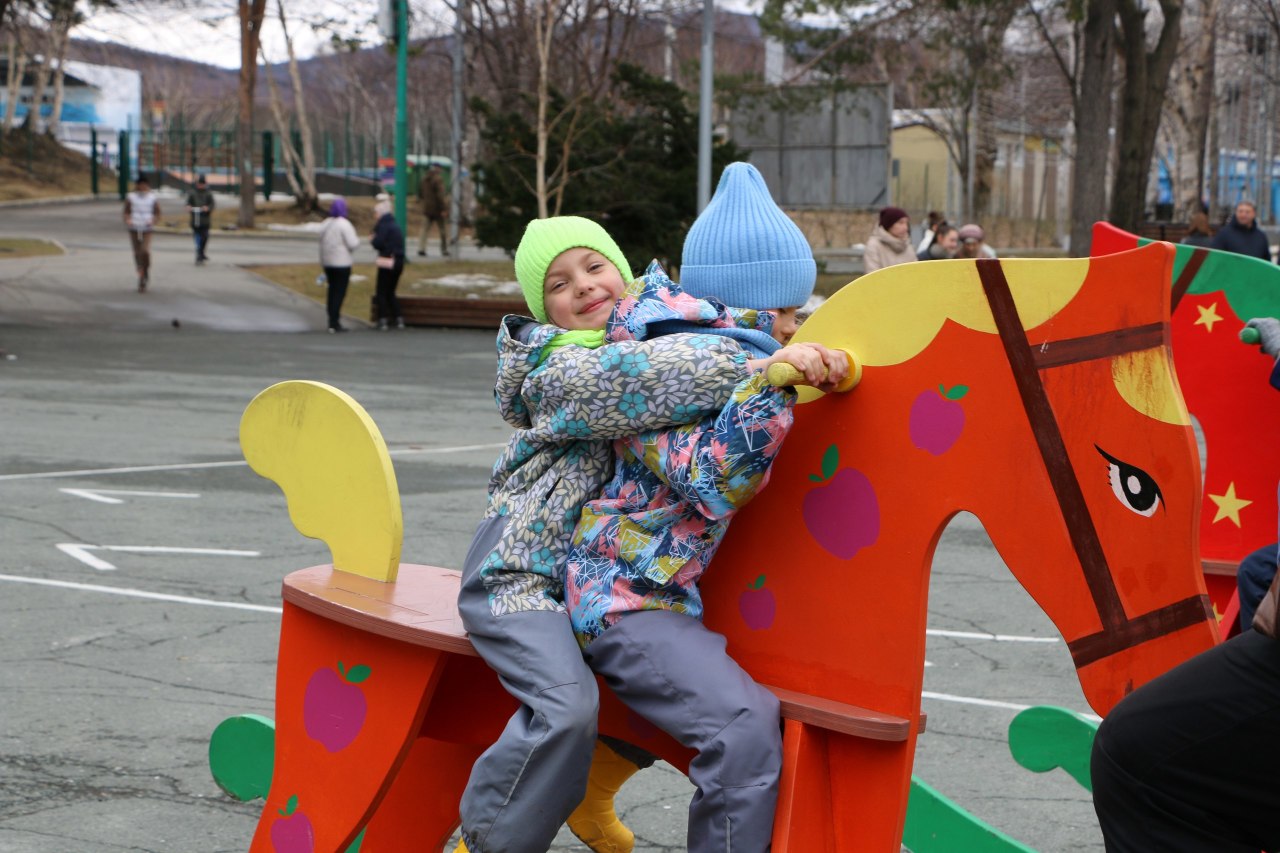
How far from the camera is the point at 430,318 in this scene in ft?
69.1

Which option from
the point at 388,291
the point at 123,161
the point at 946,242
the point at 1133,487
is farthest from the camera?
the point at 123,161

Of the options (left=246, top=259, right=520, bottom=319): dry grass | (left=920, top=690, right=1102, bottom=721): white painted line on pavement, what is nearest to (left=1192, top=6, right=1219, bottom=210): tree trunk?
(left=246, top=259, right=520, bottom=319): dry grass

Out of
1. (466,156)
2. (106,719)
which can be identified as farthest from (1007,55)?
(106,719)

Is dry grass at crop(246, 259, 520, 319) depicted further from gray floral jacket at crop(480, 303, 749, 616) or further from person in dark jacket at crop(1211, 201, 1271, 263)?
gray floral jacket at crop(480, 303, 749, 616)

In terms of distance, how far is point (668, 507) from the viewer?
2770 mm

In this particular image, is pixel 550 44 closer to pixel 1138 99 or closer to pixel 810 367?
pixel 1138 99

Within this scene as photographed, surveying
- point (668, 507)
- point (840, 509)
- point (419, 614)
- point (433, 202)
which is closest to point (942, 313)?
point (840, 509)

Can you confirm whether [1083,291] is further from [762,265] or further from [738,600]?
[738,600]

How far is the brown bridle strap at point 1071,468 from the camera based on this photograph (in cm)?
234

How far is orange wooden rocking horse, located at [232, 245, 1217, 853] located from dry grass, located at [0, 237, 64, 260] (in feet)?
84.5

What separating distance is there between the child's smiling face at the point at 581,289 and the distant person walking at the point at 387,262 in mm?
16927

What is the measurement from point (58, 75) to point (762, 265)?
185 ft

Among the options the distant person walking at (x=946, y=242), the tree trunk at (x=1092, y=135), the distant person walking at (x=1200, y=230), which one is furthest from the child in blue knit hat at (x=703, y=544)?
the tree trunk at (x=1092, y=135)

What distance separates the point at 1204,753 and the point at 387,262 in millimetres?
18408
